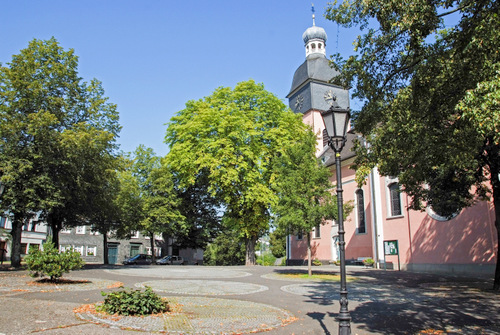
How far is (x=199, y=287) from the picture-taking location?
44.0ft

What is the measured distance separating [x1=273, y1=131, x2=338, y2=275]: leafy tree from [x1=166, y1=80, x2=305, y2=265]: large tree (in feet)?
19.8

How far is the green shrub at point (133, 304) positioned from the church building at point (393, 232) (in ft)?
24.2

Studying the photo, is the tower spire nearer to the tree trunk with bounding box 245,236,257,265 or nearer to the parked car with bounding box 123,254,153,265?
the tree trunk with bounding box 245,236,257,265

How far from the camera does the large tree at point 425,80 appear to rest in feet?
21.7

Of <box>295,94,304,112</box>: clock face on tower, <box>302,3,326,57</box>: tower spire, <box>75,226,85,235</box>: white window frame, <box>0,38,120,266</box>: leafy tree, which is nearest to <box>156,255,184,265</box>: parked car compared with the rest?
<box>75,226,85,235</box>: white window frame

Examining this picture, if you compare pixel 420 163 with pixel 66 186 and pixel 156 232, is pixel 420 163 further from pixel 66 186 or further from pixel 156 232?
pixel 156 232

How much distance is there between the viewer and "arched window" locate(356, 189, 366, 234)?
103 feet

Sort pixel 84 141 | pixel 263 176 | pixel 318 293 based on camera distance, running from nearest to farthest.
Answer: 1. pixel 318 293
2. pixel 84 141
3. pixel 263 176

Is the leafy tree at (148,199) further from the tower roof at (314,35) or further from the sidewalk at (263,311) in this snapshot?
the tower roof at (314,35)

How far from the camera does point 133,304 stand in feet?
25.5

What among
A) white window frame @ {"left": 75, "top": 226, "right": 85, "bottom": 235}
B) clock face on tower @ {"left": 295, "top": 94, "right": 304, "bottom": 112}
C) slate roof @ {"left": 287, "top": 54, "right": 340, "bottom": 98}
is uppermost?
slate roof @ {"left": 287, "top": 54, "right": 340, "bottom": 98}

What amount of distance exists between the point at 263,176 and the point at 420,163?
18.0 meters

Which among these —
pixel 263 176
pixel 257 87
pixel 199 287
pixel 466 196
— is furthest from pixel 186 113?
pixel 466 196

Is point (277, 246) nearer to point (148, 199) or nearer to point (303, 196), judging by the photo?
point (148, 199)
